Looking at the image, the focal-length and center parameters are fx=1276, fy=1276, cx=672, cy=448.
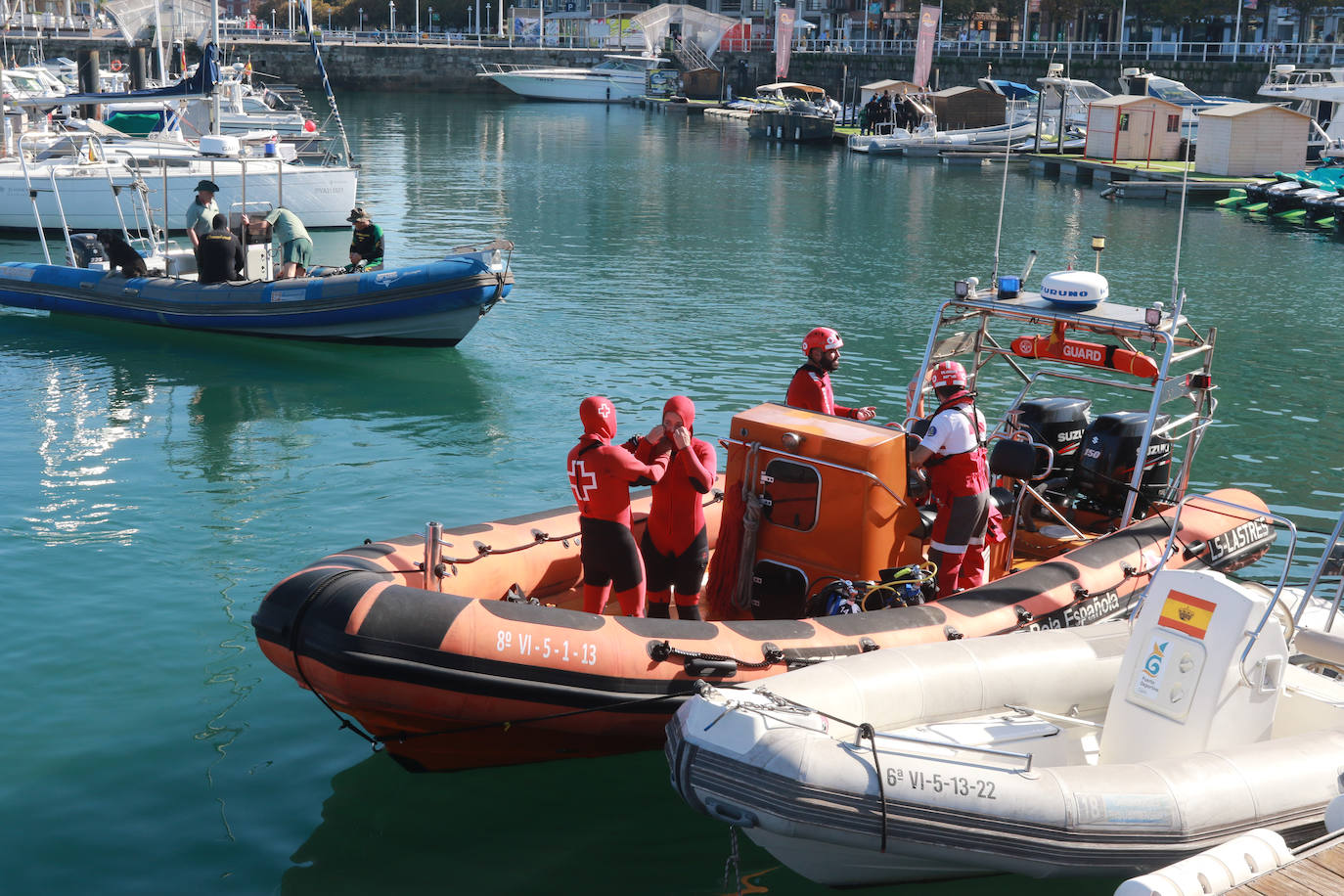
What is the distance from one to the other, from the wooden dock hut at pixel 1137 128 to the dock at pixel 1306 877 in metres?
37.0

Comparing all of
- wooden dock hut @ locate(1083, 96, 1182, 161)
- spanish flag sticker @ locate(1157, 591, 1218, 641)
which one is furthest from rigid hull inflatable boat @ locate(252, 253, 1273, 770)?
wooden dock hut @ locate(1083, 96, 1182, 161)

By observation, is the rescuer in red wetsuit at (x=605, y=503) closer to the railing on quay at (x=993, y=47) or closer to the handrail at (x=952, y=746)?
the handrail at (x=952, y=746)

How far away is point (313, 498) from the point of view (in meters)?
11.0

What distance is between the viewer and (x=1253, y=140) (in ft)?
119

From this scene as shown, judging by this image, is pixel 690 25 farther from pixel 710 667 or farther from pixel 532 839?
pixel 532 839

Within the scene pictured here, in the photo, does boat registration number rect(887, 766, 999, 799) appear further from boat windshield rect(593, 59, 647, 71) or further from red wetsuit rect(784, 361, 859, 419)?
boat windshield rect(593, 59, 647, 71)

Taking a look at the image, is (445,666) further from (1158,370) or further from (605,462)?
(1158,370)

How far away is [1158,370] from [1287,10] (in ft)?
192

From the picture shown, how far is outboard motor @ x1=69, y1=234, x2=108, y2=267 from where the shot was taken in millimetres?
17891

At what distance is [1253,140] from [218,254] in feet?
101

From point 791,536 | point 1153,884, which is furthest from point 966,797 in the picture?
point 791,536

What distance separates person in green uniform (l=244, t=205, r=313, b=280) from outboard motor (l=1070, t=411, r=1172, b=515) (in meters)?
11.1

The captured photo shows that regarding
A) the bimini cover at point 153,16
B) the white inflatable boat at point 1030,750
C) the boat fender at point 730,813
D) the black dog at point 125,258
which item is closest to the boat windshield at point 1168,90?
the bimini cover at point 153,16

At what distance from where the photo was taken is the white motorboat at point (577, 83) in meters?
72.1
